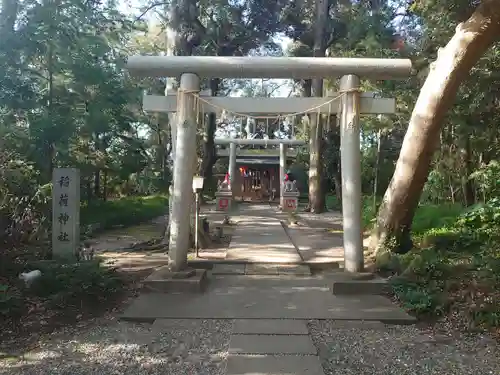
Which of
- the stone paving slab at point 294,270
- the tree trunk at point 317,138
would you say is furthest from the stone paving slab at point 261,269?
the tree trunk at point 317,138

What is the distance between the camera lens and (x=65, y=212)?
6.90 metres

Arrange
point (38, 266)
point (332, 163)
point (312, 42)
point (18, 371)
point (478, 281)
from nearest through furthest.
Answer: point (18, 371) → point (478, 281) → point (38, 266) → point (312, 42) → point (332, 163)

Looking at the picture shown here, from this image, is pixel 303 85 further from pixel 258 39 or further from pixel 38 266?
pixel 38 266

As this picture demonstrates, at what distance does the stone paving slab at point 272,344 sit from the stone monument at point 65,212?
3.30 m

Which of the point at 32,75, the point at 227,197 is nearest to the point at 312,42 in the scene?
the point at 227,197

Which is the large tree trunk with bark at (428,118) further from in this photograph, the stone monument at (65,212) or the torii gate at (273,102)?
the stone monument at (65,212)

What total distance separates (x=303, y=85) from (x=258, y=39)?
4.18 metres

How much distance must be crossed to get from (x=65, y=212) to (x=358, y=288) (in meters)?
4.26

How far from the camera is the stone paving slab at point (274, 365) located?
12.4 feet

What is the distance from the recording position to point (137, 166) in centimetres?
1864

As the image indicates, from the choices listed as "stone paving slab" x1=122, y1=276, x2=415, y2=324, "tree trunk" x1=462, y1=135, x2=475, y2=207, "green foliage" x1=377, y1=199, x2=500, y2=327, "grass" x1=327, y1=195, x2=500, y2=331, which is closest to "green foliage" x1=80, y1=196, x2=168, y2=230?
"stone paving slab" x1=122, y1=276, x2=415, y2=324

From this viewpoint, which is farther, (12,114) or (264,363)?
(12,114)

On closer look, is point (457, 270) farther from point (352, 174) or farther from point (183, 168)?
point (183, 168)

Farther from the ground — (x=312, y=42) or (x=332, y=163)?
(x=312, y=42)
